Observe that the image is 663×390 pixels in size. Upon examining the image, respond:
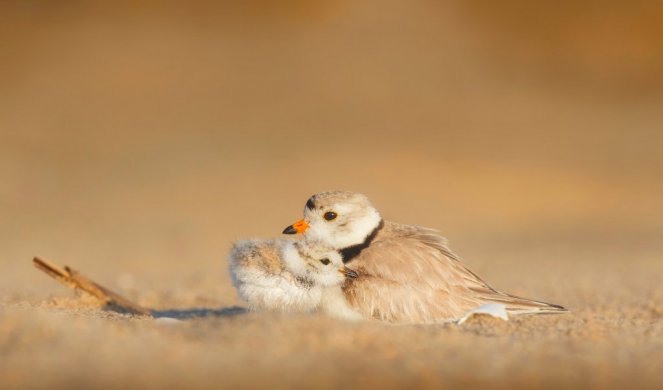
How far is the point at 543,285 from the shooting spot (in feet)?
23.6

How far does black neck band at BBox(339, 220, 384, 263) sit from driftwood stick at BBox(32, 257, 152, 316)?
1101 mm

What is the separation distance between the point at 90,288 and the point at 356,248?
58.5 inches

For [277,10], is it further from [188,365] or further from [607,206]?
[188,365]

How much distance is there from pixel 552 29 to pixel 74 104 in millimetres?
12173

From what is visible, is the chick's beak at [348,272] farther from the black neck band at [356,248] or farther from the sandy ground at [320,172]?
the sandy ground at [320,172]

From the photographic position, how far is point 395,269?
4.46 m

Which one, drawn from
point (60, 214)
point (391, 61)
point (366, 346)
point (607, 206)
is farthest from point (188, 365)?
point (391, 61)

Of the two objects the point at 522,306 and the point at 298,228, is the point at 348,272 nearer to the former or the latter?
Answer: the point at 298,228

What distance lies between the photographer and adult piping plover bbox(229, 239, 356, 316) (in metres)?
4.34

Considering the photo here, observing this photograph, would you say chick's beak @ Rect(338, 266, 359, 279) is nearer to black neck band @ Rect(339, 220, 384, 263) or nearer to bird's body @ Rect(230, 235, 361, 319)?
bird's body @ Rect(230, 235, 361, 319)

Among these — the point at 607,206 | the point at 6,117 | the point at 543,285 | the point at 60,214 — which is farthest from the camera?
the point at 6,117

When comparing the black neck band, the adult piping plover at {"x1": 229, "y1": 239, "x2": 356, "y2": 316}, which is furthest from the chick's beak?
the black neck band

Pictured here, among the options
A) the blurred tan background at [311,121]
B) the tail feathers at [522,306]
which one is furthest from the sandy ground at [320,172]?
the tail feathers at [522,306]

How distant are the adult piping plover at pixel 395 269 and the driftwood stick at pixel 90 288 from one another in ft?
3.15
